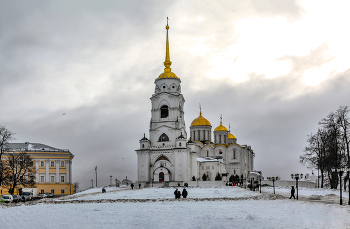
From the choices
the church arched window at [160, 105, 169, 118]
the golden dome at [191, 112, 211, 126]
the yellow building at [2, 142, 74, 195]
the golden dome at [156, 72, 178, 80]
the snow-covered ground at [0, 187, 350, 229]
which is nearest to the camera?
the snow-covered ground at [0, 187, 350, 229]

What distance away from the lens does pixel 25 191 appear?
147 ft

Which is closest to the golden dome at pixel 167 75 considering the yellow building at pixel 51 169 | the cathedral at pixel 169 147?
the cathedral at pixel 169 147

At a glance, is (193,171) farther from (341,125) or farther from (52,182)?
(341,125)

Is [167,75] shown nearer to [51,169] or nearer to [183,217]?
[51,169]

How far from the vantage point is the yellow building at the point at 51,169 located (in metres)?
56.8

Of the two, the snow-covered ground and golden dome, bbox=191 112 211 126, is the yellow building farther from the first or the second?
the snow-covered ground

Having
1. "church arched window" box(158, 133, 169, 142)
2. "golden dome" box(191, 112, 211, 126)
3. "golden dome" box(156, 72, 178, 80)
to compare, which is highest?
"golden dome" box(156, 72, 178, 80)

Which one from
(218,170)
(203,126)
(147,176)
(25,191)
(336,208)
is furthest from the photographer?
(203,126)

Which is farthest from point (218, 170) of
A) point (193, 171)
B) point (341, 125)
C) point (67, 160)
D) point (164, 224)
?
point (164, 224)

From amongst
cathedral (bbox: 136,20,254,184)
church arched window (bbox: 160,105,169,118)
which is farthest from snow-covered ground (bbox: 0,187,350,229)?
church arched window (bbox: 160,105,169,118)

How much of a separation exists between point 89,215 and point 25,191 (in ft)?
93.2

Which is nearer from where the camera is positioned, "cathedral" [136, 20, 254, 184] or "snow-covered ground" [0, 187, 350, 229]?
"snow-covered ground" [0, 187, 350, 229]

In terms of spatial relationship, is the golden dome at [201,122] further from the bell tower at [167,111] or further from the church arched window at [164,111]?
the church arched window at [164,111]

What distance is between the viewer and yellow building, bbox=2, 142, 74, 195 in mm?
56844
